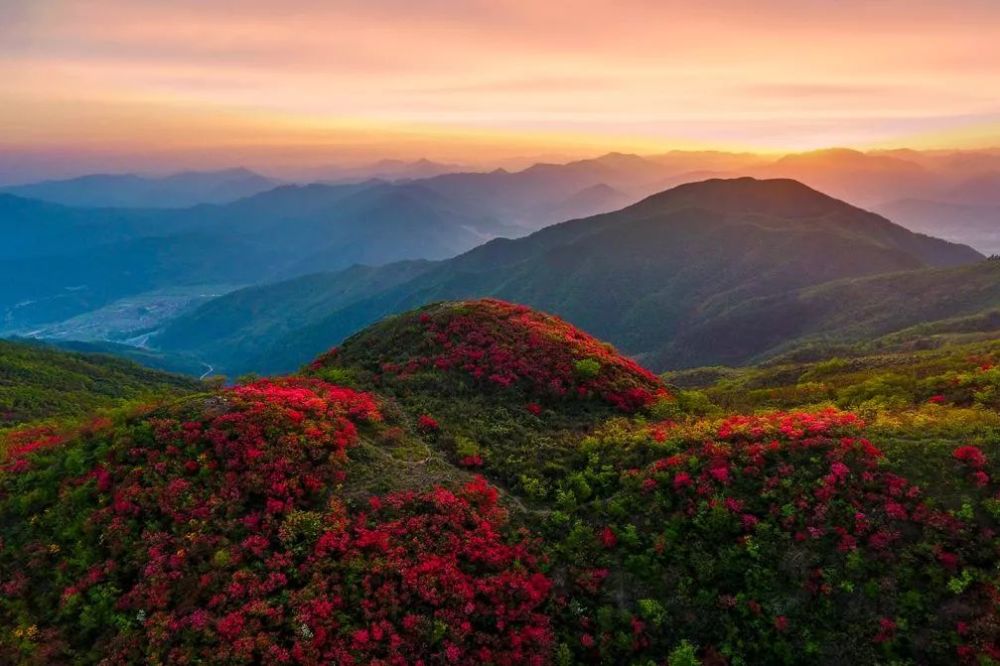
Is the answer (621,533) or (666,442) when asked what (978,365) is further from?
(621,533)

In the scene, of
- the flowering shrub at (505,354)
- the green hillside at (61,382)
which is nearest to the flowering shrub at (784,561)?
the flowering shrub at (505,354)

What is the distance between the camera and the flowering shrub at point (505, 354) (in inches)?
1293

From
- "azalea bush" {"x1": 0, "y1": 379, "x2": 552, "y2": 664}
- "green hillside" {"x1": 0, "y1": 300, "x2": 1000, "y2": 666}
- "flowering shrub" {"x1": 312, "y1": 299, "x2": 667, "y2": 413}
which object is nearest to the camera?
"green hillside" {"x1": 0, "y1": 300, "x2": 1000, "y2": 666}

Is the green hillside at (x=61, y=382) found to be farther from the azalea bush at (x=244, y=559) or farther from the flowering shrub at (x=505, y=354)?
the azalea bush at (x=244, y=559)

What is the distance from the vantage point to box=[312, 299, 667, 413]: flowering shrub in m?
32.8

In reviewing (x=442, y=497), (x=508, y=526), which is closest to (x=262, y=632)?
(x=442, y=497)

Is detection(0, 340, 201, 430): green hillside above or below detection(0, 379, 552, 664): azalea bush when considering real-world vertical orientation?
below

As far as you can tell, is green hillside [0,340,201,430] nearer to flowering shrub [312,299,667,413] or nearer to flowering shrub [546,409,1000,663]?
flowering shrub [312,299,667,413]

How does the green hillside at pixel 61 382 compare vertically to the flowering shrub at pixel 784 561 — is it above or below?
below

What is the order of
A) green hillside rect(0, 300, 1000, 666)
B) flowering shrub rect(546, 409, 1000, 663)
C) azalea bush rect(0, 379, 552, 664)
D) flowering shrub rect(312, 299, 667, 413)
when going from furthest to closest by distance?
flowering shrub rect(312, 299, 667, 413), azalea bush rect(0, 379, 552, 664), green hillside rect(0, 300, 1000, 666), flowering shrub rect(546, 409, 1000, 663)

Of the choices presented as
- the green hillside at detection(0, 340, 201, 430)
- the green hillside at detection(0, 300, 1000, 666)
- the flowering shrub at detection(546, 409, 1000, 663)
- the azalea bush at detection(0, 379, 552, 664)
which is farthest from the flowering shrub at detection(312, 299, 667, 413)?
the green hillside at detection(0, 340, 201, 430)

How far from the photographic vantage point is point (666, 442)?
917 inches

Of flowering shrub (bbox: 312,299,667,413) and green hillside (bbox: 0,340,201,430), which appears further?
green hillside (bbox: 0,340,201,430)

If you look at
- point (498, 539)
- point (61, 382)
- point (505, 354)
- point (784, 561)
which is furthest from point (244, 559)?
point (61, 382)
